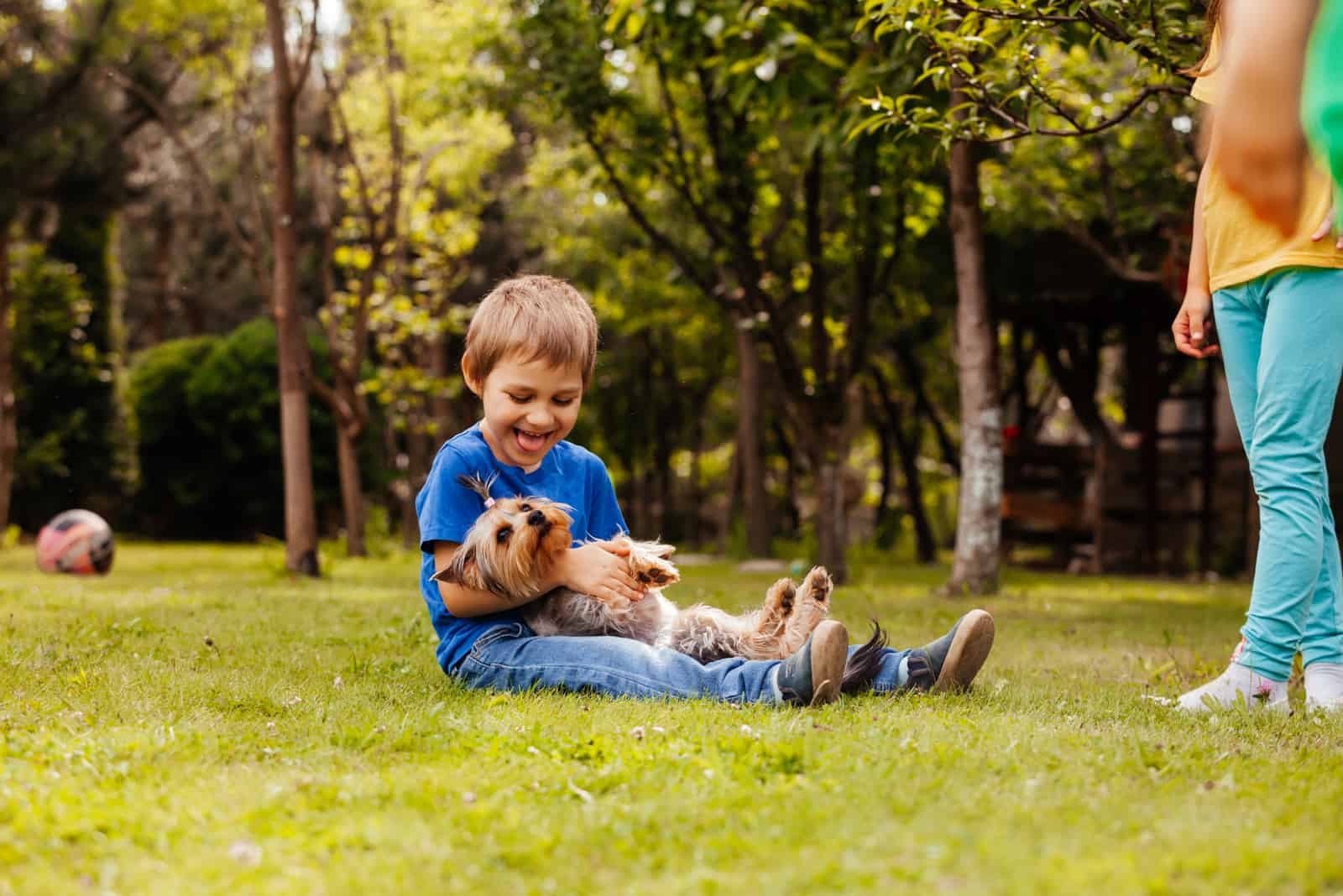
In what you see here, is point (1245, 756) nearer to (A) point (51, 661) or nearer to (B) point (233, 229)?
(A) point (51, 661)

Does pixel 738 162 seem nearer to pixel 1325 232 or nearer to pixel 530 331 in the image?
pixel 530 331

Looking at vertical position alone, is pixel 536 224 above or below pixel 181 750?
above

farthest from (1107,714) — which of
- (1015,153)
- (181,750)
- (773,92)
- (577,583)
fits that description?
(1015,153)

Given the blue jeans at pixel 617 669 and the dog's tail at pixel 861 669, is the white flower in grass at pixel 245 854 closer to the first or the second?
the blue jeans at pixel 617 669

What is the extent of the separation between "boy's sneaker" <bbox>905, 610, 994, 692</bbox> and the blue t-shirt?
3.79ft

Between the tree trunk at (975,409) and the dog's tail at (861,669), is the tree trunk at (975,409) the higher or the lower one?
the higher one

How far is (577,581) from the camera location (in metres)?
3.99

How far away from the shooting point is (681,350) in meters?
23.7

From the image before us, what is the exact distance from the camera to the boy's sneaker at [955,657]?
3.94 m

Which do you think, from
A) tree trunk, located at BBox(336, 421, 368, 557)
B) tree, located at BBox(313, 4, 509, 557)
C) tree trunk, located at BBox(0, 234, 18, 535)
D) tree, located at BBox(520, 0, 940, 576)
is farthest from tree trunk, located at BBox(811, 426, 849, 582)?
tree trunk, located at BBox(0, 234, 18, 535)

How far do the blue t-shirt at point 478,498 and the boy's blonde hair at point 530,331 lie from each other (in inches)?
11.0

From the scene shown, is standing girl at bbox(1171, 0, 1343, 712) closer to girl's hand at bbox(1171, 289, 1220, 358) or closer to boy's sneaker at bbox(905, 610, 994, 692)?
girl's hand at bbox(1171, 289, 1220, 358)

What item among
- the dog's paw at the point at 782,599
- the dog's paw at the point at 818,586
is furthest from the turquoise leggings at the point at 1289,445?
the dog's paw at the point at 782,599

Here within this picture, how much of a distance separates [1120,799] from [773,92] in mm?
6526
